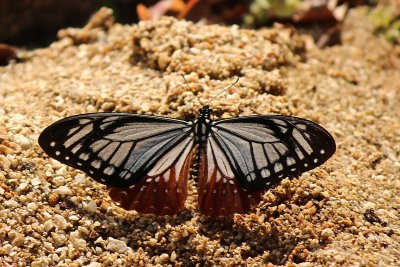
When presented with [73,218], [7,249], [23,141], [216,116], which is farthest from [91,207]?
[216,116]

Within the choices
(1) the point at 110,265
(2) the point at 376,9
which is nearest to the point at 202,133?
(1) the point at 110,265

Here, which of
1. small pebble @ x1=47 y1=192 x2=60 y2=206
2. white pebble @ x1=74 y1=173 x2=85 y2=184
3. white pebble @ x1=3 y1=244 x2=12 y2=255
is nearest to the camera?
white pebble @ x1=3 y1=244 x2=12 y2=255

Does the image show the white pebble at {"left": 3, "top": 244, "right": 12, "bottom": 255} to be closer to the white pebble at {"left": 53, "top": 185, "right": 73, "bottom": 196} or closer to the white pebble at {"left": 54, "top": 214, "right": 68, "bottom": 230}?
the white pebble at {"left": 54, "top": 214, "right": 68, "bottom": 230}

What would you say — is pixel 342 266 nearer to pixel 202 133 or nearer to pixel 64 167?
pixel 202 133

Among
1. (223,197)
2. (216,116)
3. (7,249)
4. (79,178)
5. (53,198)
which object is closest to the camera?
(7,249)

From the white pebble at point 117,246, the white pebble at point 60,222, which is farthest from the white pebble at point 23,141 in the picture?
the white pebble at point 117,246

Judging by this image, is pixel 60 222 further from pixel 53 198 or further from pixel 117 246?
pixel 117 246

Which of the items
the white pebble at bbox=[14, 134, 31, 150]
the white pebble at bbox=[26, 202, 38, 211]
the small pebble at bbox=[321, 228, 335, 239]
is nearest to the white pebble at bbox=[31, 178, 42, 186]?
the white pebble at bbox=[26, 202, 38, 211]
